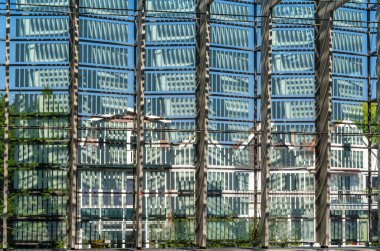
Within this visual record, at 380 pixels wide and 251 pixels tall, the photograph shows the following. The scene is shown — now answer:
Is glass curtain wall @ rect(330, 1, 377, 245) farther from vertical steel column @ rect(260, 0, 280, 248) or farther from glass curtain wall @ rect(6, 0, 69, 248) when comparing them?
glass curtain wall @ rect(6, 0, 69, 248)

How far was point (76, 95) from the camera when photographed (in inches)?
1131

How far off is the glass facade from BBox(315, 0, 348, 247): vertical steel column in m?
0.24

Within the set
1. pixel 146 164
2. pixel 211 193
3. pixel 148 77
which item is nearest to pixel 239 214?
pixel 211 193

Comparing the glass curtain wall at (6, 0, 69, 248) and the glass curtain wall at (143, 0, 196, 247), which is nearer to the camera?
the glass curtain wall at (6, 0, 69, 248)

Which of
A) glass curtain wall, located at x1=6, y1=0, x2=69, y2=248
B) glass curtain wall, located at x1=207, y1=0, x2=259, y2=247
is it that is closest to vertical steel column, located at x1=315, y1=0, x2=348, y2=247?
glass curtain wall, located at x1=207, y1=0, x2=259, y2=247

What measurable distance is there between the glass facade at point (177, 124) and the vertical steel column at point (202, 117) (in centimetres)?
24

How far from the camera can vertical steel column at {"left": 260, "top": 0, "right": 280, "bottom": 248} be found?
98.1 feet

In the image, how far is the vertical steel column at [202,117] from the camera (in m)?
29.5

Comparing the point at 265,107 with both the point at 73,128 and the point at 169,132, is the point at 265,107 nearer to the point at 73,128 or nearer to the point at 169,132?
the point at 169,132

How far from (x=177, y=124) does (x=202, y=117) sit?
943mm

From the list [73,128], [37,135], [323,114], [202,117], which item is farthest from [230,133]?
[37,135]

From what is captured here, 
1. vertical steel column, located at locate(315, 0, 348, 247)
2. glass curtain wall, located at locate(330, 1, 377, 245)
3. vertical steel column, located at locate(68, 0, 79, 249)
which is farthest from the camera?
glass curtain wall, located at locate(330, 1, 377, 245)

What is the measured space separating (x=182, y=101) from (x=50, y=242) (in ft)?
20.5

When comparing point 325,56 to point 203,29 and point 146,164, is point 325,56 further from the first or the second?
point 146,164
